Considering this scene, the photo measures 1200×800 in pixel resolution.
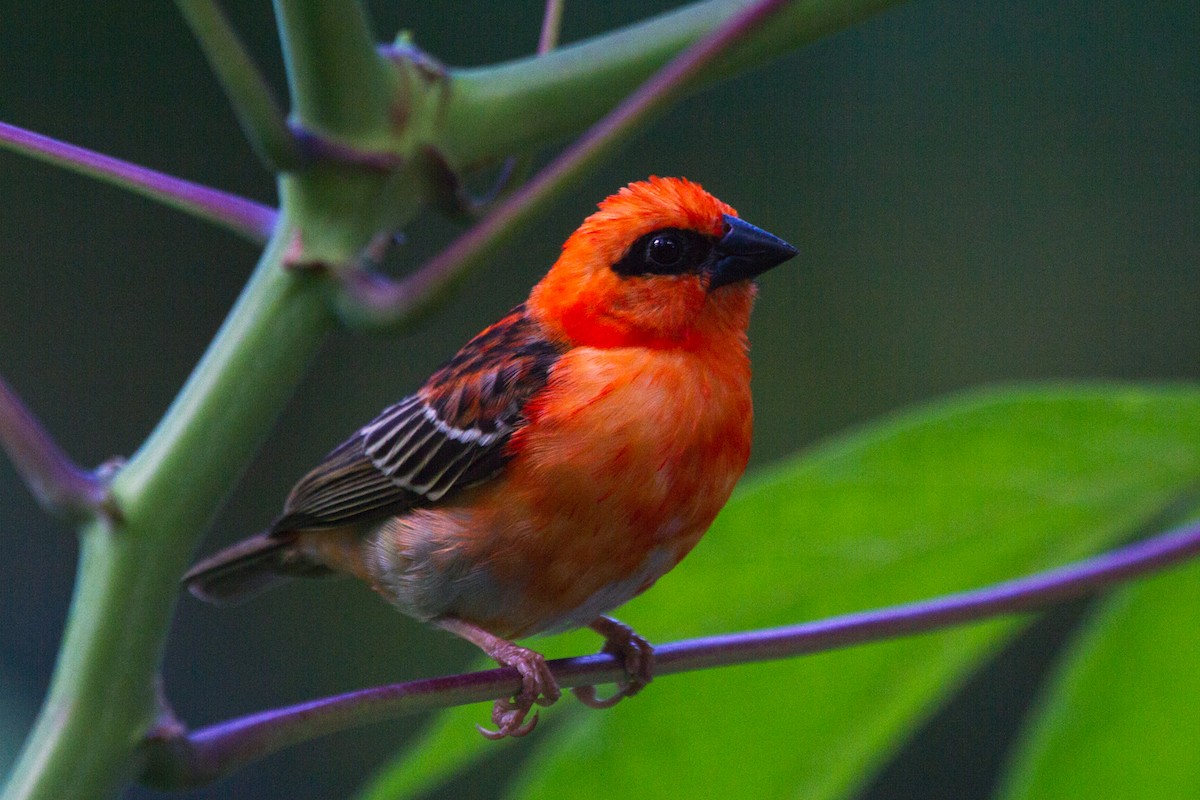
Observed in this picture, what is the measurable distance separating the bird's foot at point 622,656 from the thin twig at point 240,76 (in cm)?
65

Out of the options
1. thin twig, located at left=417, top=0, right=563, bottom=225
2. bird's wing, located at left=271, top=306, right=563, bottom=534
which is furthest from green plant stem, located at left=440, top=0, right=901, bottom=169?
bird's wing, located at left=271, top=306, right=563, bottom=534

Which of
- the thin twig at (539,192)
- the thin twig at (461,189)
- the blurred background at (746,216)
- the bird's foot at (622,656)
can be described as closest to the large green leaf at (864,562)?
the bird's foot at (622,656)

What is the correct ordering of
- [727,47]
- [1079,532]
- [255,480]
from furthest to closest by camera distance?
[255,480], [1079,532], [727,47]

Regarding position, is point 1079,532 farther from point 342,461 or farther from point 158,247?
point 158,247

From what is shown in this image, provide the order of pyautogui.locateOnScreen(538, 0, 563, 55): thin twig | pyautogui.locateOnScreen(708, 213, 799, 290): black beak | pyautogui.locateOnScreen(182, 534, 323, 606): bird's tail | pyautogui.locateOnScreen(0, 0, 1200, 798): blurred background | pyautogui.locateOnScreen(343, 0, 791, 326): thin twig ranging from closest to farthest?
pyautogui.locateOnScreen(343, 0, 791, 326): thin twig
pyautogui.locateOnScreen(538, 0, 563, 55): thin twig
pyautogui.locateOnScreen(708, 213, 799, 290): black beak
pyautogui.locateOnScreen(182, 534, 323, 606): bird's tail
pyautogui.locateOnScreen(0, 0, 1200, 798): blurred background

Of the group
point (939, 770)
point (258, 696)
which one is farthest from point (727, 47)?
point (939, 770)

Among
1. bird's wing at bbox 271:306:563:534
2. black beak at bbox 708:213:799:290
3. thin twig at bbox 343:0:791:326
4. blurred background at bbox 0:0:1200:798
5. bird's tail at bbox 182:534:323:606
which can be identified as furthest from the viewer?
blurred background at bbox 0:0:1200:798

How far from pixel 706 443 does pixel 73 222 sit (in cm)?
391

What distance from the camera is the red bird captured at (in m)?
1.54

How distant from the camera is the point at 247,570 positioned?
2.11m

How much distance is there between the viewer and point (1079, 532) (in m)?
1.67

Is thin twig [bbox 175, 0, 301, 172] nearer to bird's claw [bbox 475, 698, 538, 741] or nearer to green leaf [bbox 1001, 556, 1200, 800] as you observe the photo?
bird's claw [bbox 475, 698, 538, 741]

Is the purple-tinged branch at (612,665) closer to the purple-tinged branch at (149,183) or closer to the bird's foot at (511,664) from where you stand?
the bird's foot at (511,664)

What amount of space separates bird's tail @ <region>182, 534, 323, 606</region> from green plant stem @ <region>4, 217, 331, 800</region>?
3.14ft
